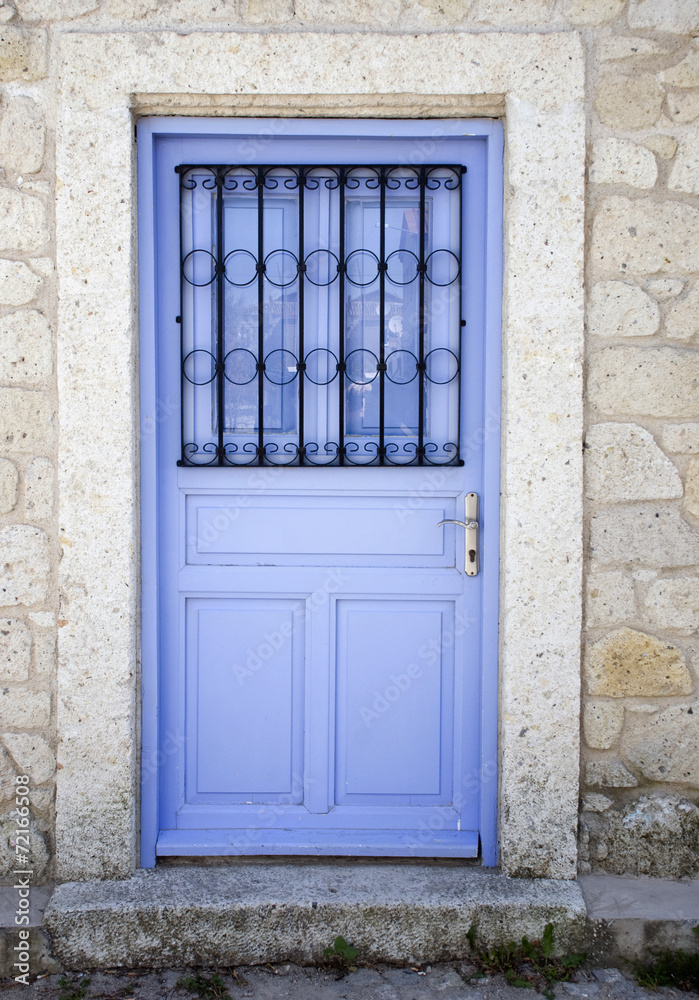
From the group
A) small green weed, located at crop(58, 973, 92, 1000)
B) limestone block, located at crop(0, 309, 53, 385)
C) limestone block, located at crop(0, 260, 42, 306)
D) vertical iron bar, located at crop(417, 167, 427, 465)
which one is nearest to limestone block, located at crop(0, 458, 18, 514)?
limestone block, located at crop(0, 309, 53, 385)

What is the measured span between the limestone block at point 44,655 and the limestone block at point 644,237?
208 centimetres

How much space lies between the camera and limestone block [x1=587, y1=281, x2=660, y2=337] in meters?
2.42

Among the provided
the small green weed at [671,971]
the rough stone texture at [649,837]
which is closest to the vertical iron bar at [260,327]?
the rough stone texture at [649,837]

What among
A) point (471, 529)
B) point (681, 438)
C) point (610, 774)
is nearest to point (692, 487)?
point (681, 438)

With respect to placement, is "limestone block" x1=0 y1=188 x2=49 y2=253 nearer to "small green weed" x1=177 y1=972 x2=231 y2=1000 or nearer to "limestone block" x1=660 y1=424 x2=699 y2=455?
"limestone block" x1=660 y1=424 x2=699 y2=455

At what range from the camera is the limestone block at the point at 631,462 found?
245cm

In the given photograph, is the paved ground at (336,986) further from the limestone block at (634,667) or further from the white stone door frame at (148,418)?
the limestone block at (634,667)

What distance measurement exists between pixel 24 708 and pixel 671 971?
2.15 metres

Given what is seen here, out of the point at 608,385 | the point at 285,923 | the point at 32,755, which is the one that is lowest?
the point at 285,923

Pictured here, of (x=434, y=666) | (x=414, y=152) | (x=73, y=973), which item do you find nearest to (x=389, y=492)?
(x=434, y=666)

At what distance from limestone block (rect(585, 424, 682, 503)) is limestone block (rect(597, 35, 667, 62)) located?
3.67 ft

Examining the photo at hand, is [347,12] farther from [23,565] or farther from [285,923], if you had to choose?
[285,923]

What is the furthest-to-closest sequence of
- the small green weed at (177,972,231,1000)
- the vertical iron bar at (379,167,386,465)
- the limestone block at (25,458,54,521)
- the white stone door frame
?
the vertical iron bar at (379,167,386,465)
the limestone block at (25,458,54,521)
the white stone door frame
the small green weed at (177,972,231,1000)

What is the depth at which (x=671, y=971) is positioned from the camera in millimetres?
2352
